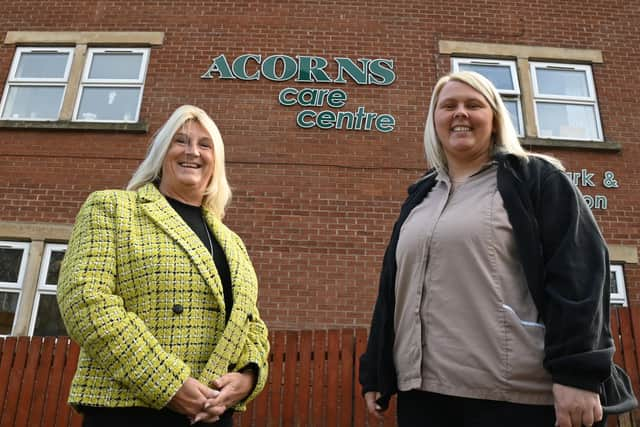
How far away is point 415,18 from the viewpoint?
830 centimetres

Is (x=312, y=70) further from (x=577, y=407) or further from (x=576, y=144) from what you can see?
(x=577, y=407)

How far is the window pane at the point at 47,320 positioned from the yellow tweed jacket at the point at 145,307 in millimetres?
5402

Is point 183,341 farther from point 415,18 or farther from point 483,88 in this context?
point 415,18

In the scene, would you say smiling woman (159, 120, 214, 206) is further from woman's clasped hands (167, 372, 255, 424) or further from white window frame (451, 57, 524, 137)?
white window frame (451, 57, 524, 137)

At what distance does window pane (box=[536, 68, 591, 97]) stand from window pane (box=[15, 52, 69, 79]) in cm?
770

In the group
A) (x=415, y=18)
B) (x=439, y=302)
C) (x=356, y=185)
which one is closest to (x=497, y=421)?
(x=439, y=302)

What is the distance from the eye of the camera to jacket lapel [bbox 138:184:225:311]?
86.5 inches

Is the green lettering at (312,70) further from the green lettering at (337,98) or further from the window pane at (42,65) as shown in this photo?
the window pane at (42,65)

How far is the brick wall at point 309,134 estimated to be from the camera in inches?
275

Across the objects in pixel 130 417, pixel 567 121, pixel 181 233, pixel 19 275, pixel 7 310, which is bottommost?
pixel 130 417

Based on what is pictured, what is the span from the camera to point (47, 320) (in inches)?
270

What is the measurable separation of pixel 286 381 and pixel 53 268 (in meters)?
3.93

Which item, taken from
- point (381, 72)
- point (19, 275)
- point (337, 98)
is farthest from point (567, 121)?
point (19, 275)

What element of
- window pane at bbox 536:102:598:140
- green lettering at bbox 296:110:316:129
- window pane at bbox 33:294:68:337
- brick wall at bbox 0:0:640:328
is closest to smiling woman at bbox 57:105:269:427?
brick wall at bbox 0:0:640:328
